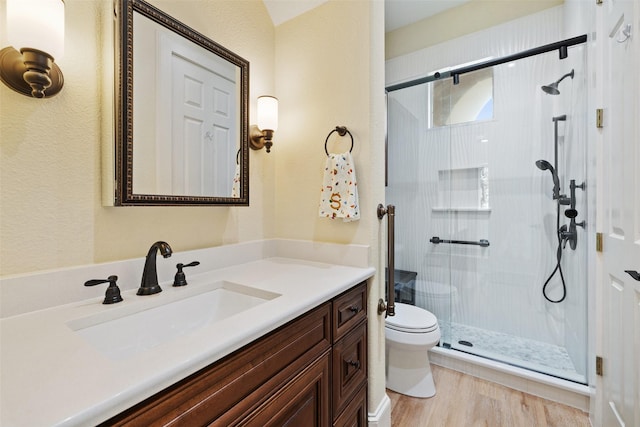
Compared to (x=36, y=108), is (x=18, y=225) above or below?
below

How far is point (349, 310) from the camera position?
115 centimetres

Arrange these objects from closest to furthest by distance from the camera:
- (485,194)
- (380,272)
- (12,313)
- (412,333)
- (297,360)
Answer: (12,313) < (297,360) < (380,272) < (412,333) < (485,194)

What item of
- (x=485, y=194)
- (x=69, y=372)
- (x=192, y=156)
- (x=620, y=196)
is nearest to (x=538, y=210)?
(x=485, y=194)

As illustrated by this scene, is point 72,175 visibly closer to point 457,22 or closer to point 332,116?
point 332,116

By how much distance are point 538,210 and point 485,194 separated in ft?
1.22

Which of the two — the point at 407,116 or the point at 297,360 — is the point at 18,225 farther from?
the point at 407,116

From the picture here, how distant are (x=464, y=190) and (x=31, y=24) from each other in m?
2.60

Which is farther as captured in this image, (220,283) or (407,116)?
(407,116)

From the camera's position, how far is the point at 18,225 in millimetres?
790

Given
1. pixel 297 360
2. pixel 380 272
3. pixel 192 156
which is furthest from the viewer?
pixel 380 272

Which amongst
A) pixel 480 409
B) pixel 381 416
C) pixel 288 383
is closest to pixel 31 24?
pixel 288 383

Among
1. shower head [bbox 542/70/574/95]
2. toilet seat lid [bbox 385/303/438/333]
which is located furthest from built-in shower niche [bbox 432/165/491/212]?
toilet seat lid [bbox 385/303/438/333]

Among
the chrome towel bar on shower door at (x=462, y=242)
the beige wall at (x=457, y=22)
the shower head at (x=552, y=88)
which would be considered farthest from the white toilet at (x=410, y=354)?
the beige wall at (x=457, y=22)

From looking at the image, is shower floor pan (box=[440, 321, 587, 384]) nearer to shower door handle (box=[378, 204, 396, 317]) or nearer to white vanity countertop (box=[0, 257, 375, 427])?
shower door handle (box=[378, 204, 396, 317])
